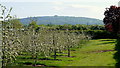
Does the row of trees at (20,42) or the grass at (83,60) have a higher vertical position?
the row of trees at (20,42)

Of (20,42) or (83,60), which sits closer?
(20,42)

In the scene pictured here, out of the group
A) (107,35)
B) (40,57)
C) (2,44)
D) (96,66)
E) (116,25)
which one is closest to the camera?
(2,44)

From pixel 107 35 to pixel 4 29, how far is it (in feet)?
272

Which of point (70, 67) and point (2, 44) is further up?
point (2, 44)

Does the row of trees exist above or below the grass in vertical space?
Result: above

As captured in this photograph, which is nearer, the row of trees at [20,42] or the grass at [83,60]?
the row of trees at [20,42]

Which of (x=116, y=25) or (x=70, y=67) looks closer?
(x=70, y=67)

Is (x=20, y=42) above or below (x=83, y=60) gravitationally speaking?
above

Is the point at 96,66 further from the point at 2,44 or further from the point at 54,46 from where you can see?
the point at 2,44

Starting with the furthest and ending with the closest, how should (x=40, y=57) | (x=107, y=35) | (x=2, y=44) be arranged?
(x=107, y=35) < (x=40, y=57) < (x=2, y=44)

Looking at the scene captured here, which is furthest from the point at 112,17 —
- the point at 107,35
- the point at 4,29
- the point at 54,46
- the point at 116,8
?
the point at 4,29

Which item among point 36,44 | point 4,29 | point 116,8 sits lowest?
point 36,44

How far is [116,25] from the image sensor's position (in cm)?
7775

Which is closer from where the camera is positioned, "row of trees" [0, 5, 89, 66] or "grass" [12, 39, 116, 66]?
"row of trees" [0, 5, 89, 66]
